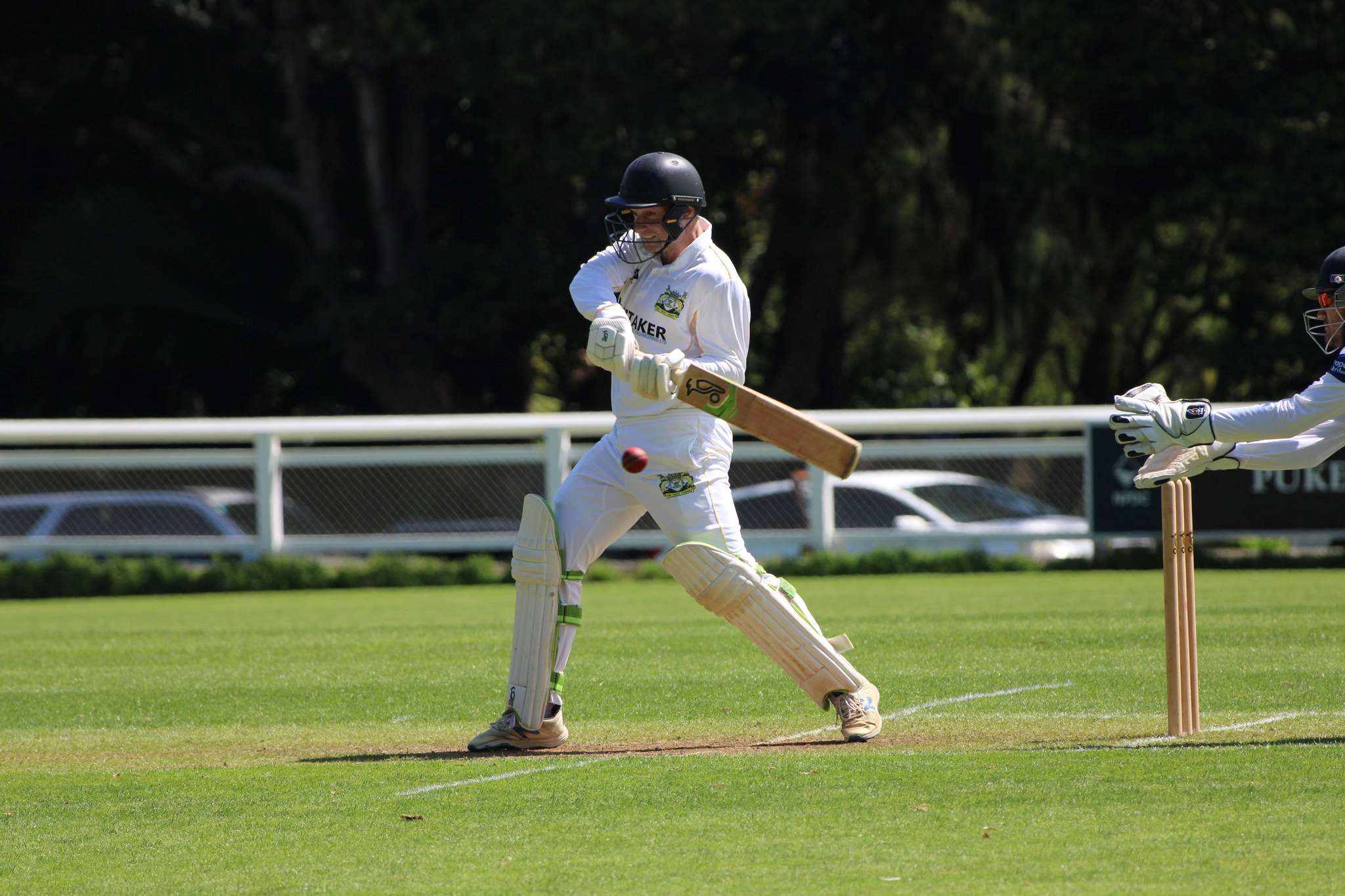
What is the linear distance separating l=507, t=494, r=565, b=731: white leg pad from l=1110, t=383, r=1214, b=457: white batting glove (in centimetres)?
203

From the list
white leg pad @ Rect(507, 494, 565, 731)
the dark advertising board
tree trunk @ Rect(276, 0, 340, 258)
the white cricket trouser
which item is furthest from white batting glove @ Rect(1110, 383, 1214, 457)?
tree trunk @ Rect(276, 0, 340, 258)

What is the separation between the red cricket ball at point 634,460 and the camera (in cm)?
590

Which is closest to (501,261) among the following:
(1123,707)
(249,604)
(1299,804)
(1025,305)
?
(1025,305)

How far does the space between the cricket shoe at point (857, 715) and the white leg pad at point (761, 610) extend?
45 millimetres

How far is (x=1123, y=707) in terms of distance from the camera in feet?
22.4

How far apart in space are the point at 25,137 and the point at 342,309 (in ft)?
20.6

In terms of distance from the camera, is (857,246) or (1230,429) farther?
(857,246)

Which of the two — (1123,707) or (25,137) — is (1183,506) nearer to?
(1123,707)

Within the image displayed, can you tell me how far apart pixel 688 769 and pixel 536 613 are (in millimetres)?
906

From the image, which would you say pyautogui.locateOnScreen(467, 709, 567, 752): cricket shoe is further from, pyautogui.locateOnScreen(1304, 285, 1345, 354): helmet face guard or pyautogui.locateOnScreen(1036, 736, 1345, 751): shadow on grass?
pyautogui.locateOnScreen(1304, 285, 1345, 354): helmet face guard

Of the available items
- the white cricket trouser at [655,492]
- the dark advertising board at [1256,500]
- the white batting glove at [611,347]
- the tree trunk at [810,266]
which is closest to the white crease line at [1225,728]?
the white cricket trouser at [655,492]

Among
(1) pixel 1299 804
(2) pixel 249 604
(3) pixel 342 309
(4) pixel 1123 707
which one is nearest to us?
(1) pixel 1299 804

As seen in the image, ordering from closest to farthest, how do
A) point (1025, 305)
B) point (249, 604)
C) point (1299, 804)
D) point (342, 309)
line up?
point (1299, 804)
point (249, 604)
point (342, 309)
point (1025, 305)

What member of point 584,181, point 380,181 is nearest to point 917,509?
point 584,181
